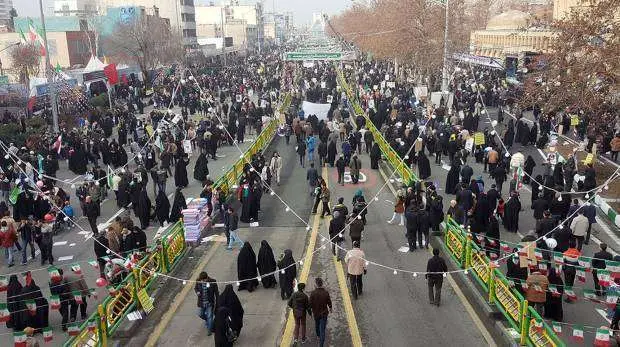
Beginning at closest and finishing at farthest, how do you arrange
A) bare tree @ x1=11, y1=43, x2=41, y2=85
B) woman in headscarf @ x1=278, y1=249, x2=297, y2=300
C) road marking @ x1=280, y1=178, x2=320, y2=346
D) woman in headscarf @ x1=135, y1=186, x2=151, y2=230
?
road marking @ x1=280, y1=178, x2=320, y2=346 < woman in headscarf @ x1=278, y1=249, x2=297, y2=300 < woman in headscarf @ x1=135, y1=186, x2=151, y2=230 < bare tree @ x1=11, y1=43, x2=41, y2=85

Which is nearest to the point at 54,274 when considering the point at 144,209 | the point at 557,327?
the point at 144,209

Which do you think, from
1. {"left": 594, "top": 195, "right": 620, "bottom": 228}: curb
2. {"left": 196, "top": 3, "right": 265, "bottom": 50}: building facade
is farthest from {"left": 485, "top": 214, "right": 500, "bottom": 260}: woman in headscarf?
{"left": 196, "top": 3, "right": 265, "bottom": 50}: building facade

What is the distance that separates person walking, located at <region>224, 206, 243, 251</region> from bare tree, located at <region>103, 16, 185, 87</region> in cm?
4013

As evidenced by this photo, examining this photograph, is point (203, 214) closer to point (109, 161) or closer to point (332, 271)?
point (332, 271)

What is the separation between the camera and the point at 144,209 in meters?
15.8

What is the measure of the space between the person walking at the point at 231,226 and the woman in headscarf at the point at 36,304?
181 inches

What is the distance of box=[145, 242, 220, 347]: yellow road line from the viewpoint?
9941mm

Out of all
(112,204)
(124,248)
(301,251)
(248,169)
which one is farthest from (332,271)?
(112,204)

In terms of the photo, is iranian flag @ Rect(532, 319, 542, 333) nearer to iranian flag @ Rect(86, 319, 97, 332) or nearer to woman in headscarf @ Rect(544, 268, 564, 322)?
woman in headscarf @ Rect(544, 268, 564, 322)

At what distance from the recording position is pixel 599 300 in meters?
10.2

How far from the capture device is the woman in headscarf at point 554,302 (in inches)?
390

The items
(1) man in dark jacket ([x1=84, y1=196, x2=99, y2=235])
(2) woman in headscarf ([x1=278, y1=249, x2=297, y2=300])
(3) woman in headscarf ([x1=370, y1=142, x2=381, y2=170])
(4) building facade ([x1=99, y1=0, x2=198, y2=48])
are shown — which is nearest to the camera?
(2) woman in headscarf ([x1=278, y1=249, x2=297, y2=300])

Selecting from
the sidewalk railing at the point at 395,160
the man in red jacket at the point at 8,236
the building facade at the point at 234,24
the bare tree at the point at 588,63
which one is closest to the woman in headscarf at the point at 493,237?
the sidewalk railing at the point at 395,160

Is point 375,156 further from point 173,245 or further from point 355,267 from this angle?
point 355,267
